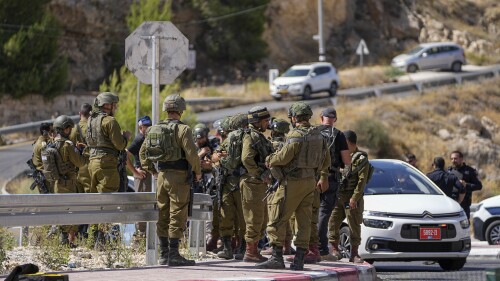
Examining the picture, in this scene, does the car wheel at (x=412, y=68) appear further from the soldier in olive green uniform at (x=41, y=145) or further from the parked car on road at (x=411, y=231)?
the soldier in olive green uniform at (x=41, y=145)

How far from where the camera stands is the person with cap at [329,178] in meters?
13.3

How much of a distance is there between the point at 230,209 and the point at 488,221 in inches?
336

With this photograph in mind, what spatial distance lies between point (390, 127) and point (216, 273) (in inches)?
1250

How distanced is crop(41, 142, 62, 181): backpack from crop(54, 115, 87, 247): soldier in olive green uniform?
0.03 metres

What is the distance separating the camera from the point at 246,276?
1148 centimetres

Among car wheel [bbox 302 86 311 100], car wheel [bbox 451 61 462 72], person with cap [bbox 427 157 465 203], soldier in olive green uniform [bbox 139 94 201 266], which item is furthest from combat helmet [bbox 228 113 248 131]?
car wheel [bbox 451 61 462 72]

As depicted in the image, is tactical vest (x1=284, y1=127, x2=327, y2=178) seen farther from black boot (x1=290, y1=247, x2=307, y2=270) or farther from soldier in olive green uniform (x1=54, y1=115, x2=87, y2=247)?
soldier in olive green uniform (x1=54, y1=115, x2=87, y2=247)

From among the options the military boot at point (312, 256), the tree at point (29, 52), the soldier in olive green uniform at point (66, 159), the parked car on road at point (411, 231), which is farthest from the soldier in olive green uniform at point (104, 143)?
the tree at point (29, 52)

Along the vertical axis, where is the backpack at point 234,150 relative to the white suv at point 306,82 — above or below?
below

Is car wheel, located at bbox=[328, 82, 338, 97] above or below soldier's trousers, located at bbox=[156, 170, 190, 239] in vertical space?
above

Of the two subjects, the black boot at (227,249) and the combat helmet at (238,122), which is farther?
the black boot at (227,249)

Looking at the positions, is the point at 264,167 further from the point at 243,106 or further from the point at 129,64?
the point at 243,106

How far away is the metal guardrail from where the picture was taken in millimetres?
11469

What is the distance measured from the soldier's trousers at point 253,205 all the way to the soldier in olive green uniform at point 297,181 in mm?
532
